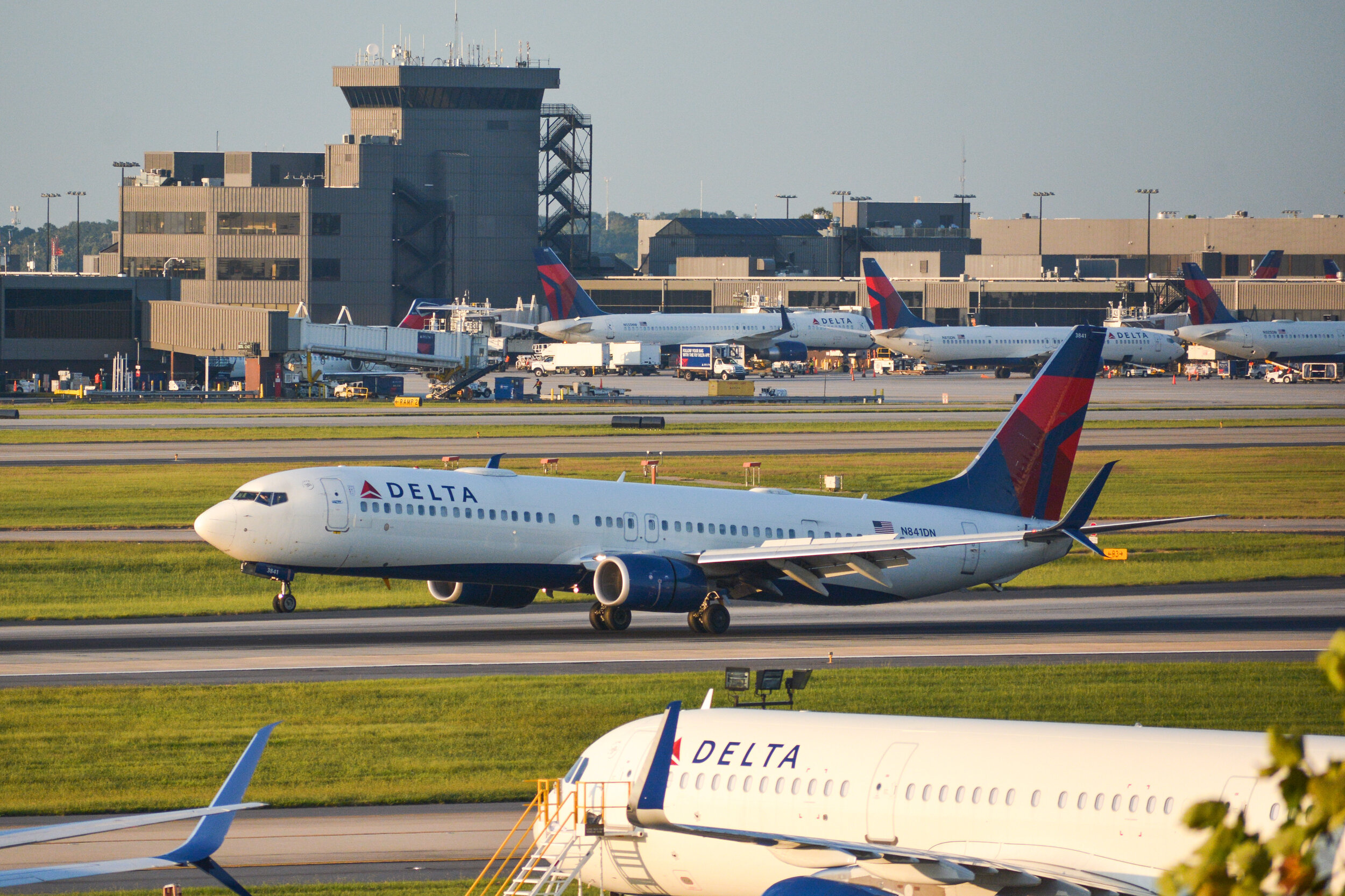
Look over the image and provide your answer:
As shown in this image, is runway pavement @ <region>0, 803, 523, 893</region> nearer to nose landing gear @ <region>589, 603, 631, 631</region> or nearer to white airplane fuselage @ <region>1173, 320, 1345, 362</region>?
nose landing gear @ <region>589, 603, 631, 631</region>

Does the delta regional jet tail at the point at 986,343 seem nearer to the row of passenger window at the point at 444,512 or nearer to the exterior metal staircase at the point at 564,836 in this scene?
the row of passenger window at the point at 444,512

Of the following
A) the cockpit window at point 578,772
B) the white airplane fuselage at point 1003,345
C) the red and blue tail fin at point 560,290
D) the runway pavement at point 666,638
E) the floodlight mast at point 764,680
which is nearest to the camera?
the cockpit window at point 578,772

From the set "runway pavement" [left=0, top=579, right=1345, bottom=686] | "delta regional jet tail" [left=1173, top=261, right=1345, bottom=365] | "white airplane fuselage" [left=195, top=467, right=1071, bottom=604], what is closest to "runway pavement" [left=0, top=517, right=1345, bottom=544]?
"runway pavement" [left=0, top=579, right=1345, bottom=686]

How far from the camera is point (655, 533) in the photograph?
44.8 m

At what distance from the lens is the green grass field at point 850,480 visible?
71.1 meters

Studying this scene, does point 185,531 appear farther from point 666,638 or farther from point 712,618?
point 712,618

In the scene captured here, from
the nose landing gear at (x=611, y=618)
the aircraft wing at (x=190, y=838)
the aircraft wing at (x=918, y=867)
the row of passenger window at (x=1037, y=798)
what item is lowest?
the nose landing gear at (x=611, y=618)

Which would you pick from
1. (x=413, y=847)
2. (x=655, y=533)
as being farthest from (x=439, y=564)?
(x=413, y=847)

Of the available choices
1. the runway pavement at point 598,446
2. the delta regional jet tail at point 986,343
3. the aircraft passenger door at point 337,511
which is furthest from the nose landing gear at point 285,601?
the delta regional jet tail at point 986,343

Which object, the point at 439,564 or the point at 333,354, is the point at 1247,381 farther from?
the point at 439,564

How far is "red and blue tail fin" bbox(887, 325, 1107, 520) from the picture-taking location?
46906mm

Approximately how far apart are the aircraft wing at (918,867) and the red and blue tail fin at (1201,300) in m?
171

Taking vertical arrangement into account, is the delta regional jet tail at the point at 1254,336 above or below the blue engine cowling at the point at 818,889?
above

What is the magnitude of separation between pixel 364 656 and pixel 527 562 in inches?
208
